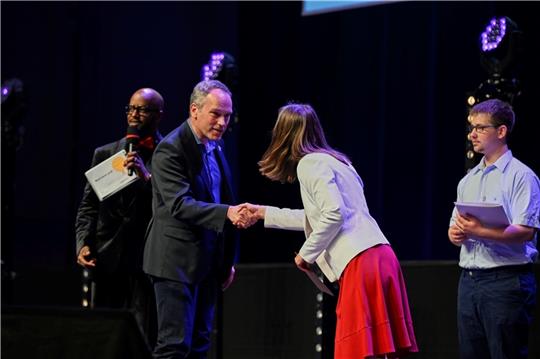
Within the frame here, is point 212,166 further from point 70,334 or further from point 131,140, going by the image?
point 70,334

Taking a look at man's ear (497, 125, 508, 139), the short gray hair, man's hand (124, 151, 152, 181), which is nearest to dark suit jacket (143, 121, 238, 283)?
the short gray hair

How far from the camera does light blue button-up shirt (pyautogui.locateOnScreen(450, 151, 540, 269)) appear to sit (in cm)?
352

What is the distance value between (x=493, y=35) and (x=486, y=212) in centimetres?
144

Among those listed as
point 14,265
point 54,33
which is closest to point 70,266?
point 14,265

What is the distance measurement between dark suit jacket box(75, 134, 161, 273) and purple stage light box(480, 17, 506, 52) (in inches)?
68.0

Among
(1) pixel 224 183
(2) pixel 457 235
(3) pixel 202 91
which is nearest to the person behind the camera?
(2) pixel 457 235

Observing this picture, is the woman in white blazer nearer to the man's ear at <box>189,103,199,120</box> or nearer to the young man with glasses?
the young man with glasses

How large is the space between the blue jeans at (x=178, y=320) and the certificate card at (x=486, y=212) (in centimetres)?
114

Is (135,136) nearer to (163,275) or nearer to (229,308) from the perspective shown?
(163,275)

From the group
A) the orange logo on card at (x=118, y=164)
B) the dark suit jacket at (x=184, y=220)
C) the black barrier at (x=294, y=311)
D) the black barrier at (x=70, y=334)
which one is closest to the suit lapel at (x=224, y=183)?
the dark suit jacket at (x=184, y=220)

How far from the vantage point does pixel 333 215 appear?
3219mm

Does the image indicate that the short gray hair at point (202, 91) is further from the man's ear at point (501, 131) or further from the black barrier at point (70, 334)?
the black barrier at point (70, 334)

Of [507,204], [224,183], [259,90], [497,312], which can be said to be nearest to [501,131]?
[507,204]

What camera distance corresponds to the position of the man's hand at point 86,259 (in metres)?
4.21
